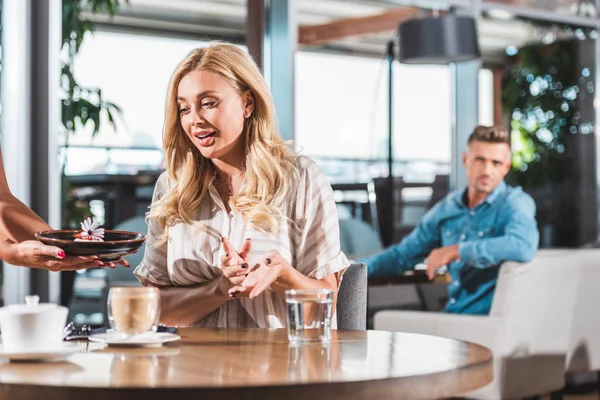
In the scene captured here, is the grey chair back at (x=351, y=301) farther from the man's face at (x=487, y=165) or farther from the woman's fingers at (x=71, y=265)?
the man's face at (x=487, y=165)

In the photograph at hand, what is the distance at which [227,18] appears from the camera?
5383 millimetres

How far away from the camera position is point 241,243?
2.21 metres

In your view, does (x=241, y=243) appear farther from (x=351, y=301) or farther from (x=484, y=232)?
(x=484, y=232)

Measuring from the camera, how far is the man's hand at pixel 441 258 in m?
3.77

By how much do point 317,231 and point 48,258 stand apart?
61 cm

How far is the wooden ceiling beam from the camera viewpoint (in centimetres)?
571

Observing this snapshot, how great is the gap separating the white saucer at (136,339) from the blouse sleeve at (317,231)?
58 cm

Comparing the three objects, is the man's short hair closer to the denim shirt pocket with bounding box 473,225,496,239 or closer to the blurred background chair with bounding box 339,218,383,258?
the denim shirt pocket with bounding box 473,225,496,239

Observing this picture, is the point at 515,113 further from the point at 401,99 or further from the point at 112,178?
the point at 112,178

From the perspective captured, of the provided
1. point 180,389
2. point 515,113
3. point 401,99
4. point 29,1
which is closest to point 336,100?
point 401,99

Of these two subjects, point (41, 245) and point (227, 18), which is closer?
point (41, 245)

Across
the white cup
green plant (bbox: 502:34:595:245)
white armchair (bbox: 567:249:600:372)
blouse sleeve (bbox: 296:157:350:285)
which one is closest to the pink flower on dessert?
the white cup

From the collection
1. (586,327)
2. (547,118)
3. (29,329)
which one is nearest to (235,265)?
(29,329)

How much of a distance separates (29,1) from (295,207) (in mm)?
2463
